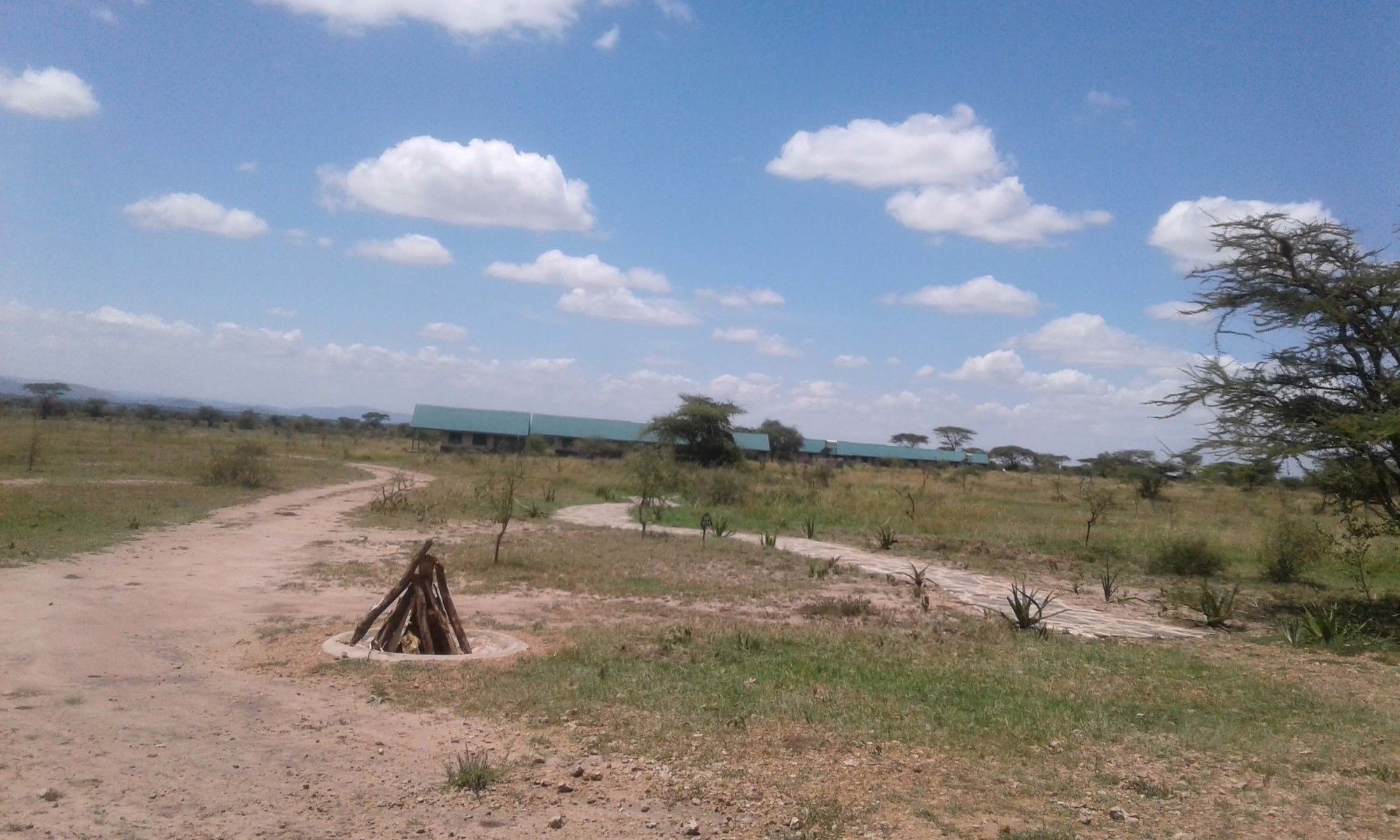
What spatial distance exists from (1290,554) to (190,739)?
735 inches

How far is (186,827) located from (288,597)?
7766 mm

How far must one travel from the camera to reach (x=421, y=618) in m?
9.18

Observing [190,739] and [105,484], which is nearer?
[190,739]

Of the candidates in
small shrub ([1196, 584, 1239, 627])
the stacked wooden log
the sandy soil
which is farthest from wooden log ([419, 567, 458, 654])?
small shrub ([1196, 584, 1239, 627])

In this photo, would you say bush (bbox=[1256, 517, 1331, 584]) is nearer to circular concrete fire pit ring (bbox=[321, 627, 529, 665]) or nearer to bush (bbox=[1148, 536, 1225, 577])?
bush (bbox=[1148, 536, 1225, 577])

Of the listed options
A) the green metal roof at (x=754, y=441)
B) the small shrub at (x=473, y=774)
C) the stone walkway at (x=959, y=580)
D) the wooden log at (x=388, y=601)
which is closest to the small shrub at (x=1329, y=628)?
the stone walkway at (x=959, y=580)

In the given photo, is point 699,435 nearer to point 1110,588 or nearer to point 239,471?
point 239,471

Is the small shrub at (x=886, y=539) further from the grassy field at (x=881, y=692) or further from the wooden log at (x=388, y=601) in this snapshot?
the wooden log at (x=388, y=601)

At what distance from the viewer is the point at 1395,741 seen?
6891mm

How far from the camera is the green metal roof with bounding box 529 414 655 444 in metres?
77.1

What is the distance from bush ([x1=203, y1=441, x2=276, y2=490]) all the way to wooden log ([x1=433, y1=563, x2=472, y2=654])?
22.2 m

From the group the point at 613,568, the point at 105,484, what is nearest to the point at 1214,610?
the point at 613,568

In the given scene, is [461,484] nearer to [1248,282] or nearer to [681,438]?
[681,438]

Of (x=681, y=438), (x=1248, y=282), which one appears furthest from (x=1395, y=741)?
(x=681, y=438)
